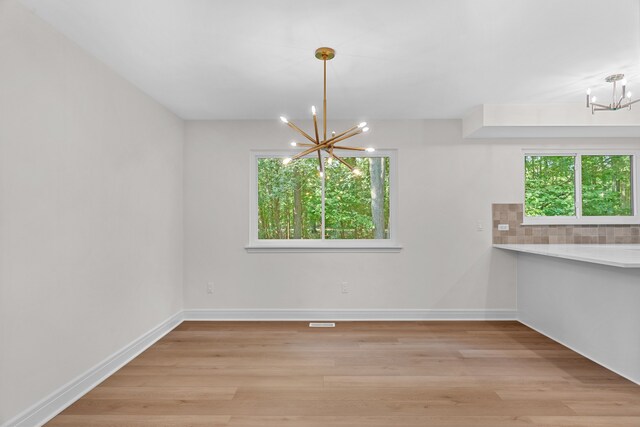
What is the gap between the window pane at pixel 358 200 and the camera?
407 cm

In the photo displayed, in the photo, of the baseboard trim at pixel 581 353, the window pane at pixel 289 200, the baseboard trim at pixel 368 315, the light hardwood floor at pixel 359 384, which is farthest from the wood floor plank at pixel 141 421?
the baseboard trim at pixel 581 353

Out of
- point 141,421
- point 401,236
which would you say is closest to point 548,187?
point 401,236

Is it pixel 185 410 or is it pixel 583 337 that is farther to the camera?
pixel 583 337

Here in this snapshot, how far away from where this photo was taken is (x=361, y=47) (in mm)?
2314

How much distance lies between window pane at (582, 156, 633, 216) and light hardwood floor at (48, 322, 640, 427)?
1813 millimetres

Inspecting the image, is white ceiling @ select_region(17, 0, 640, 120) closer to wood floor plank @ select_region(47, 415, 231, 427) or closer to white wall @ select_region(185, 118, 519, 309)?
white wall @ select_region(185, 118, 519, 309)

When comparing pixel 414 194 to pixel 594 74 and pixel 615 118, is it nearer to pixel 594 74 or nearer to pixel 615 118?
pixel 594 74

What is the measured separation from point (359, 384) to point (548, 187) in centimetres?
323

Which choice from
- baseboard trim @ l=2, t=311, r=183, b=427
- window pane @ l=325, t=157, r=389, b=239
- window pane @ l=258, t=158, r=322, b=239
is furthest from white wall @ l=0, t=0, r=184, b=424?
window pane @ l=325, t=157, r=389, b=239

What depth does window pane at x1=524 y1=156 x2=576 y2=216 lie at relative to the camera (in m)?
3.96

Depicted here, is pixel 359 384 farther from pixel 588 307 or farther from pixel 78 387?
pixel 588 307

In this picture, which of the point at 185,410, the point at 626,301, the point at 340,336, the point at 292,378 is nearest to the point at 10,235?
the point at 185,410

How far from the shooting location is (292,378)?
247cm

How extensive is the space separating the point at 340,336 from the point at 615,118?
139 inches
